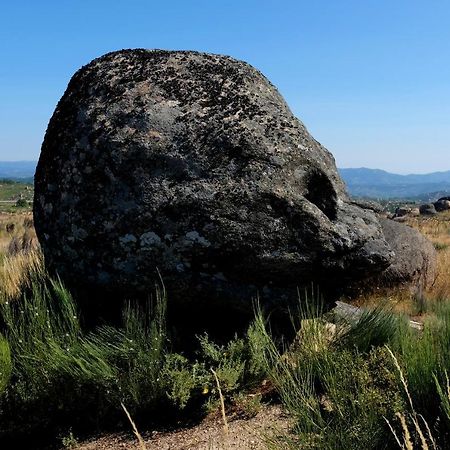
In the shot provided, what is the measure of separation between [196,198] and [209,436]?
5.61ft

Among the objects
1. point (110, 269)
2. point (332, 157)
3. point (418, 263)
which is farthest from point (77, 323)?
point (418, 263)

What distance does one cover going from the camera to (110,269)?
448 cm

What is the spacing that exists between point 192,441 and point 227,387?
51 cm

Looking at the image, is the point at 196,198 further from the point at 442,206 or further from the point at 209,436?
the point at 442,206

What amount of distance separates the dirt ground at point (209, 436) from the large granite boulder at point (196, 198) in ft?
3.13

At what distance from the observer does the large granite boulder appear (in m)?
4.26

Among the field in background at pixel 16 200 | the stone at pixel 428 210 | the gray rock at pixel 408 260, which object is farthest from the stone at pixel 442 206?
the gray rock at pixel 408 260

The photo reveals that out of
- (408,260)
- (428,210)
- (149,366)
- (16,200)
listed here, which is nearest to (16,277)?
(149,366)

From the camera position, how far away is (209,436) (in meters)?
3.66

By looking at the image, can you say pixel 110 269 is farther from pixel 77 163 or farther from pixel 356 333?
pixel 356 333

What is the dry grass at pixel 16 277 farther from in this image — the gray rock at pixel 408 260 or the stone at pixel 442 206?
the stone at pixel 442 206

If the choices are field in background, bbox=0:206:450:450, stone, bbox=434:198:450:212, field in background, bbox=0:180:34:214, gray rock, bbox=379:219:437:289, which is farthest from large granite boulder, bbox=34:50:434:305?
field in background, bbox=0:180:34:214

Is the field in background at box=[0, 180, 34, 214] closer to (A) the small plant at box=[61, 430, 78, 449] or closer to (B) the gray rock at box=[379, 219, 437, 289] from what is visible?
(B) the gray rock at box=[379, 219, 437, 289]

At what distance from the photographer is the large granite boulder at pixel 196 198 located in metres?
4.26
